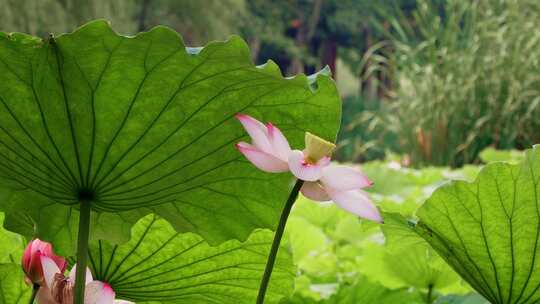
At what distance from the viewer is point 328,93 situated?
67 cm

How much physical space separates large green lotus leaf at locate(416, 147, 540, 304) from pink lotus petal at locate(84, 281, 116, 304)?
0.80ft

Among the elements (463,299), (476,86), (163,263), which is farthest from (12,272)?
(476,86)

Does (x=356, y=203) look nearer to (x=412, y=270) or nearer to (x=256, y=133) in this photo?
(x=256, y=133)

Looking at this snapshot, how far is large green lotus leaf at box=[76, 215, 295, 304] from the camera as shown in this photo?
788mm

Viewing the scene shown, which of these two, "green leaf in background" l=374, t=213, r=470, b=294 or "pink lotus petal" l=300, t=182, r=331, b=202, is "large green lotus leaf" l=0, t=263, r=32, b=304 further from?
"green leaf in background" l=374, t=213, r=470, b=294

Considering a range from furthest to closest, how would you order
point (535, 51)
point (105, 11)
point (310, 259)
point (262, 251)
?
point (105, 11) < point (535, 51) < point (310, 259) < point (262, 251)

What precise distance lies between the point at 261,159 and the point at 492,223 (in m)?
0.25

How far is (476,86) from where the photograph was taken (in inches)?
271

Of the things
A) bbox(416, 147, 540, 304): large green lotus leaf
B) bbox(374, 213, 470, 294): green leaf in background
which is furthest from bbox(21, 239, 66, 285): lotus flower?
bbox(374, 213, 470, 294): green leaf in background

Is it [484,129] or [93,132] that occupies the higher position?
[484,129]

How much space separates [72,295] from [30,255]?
0.17 feet

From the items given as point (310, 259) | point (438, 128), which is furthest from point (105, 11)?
point (310, 259)

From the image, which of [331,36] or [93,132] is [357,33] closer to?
[331,36]

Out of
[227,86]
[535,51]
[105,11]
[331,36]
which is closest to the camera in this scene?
[227,86]
